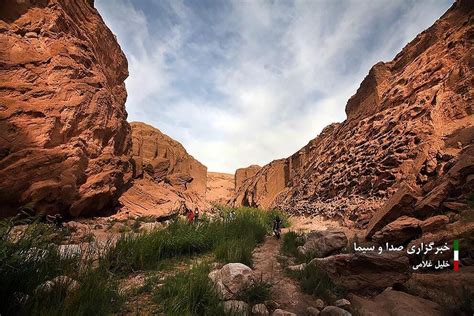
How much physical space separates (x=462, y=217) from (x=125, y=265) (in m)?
6.77

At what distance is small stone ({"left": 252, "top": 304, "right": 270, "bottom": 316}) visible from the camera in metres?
3.44

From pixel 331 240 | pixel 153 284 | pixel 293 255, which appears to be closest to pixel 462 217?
pixel 331 240

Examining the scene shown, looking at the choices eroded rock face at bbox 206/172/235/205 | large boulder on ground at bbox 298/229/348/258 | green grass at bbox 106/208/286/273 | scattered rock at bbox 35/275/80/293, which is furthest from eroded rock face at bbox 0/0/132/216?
eroded rock face at bbox 206/172/235/205

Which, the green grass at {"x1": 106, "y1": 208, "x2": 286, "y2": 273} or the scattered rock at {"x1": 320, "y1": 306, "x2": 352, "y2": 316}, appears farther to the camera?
the green grass at {"x1": 106, "y1": 208, "x2": 286, "y2": 273}

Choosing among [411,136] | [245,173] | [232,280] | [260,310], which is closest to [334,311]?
[260,310]

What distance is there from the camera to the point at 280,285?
469 centimetres

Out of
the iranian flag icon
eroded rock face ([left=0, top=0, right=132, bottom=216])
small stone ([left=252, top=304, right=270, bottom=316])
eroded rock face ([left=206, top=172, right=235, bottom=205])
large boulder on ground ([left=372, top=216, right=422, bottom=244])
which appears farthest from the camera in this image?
eroded rock face ([left=206, top=172, right=235, bottom=205])

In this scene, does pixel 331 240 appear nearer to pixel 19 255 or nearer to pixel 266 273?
pixel 266 273

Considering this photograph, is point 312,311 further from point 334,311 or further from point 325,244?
point 325,244

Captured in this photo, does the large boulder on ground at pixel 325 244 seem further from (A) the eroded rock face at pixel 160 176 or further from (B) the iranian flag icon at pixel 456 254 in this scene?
(A) the eroded rock face at pixel 160 176

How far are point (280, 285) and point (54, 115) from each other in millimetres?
12370

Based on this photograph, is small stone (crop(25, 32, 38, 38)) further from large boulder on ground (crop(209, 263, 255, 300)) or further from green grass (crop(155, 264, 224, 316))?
large boulder on ground (crop(209, 263, 255, 300))

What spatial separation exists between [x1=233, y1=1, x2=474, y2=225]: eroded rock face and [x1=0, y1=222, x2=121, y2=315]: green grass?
735 cm

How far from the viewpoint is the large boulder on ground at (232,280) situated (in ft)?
12.3
